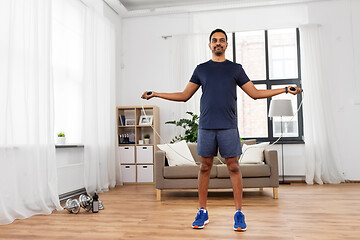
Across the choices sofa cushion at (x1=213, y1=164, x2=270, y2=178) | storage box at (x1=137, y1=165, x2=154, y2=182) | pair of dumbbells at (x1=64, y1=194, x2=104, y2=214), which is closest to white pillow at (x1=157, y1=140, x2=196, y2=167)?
sofa cushion at (x1=213, y1=164, x2=270, y2=178)

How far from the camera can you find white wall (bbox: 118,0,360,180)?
17.2 ft

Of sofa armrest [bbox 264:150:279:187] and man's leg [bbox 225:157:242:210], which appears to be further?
sofa armrest [bbox 264:150:279:187]

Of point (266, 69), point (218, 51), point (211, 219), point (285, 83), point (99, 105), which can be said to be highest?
point (266, 69)

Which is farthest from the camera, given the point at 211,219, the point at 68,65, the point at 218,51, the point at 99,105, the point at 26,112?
the point at 99,105

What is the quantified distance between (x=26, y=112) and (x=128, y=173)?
8.54 feet

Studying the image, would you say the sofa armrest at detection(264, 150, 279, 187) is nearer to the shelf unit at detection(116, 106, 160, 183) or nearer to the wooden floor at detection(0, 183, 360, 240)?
the wooden floor at detection(0, 183, 360, 240)

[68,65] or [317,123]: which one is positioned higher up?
[68,65]

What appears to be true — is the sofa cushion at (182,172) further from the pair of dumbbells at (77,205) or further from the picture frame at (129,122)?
the picture frame at (129,122)

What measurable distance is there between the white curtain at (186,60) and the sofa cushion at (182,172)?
67.3 inches

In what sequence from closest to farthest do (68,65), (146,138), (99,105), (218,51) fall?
(218,51), (68,65), (99,105), (146,138)

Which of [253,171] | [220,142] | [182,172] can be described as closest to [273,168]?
[253,171]

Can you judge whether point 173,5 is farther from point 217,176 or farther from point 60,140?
point 217,176

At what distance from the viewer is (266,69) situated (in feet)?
18.5

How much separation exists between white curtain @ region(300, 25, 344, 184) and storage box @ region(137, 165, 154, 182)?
242cm
